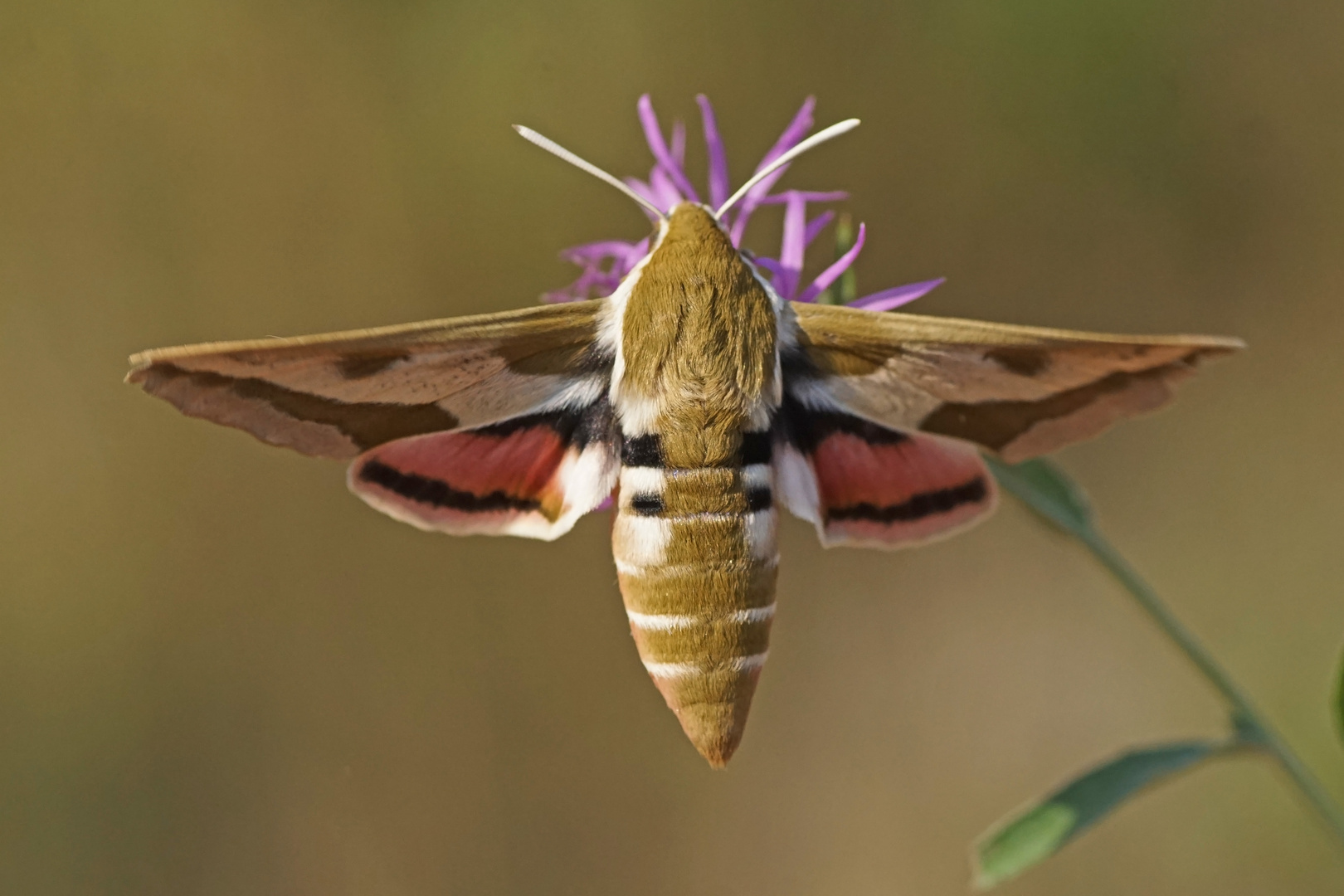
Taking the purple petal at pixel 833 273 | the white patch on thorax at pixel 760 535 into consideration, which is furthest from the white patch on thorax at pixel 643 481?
the purple petal at pixel 833 273

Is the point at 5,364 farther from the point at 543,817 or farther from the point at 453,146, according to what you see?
the point at 543,817

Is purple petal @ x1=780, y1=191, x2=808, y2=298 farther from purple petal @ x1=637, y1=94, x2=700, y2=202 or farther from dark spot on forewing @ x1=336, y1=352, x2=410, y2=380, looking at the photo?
dark spot on forewing @ x1=336, y1=352, x2=410, y2=380

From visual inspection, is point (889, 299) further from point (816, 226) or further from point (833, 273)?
point (816, 226)

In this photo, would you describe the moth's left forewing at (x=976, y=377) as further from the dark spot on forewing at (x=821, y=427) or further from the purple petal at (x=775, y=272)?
the purple petal at (x=775, y=272)

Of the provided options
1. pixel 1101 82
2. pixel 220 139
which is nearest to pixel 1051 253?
pixel 1101 82

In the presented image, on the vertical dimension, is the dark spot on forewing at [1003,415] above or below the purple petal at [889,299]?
below

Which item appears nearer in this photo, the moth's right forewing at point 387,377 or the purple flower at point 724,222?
the moth's right forewing at point 387,377

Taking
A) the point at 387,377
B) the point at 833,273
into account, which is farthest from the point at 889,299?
the point at 387,377

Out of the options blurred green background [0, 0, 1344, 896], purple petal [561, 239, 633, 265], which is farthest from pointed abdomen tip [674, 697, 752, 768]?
blurred green background [0, 0, 1344, 896]
